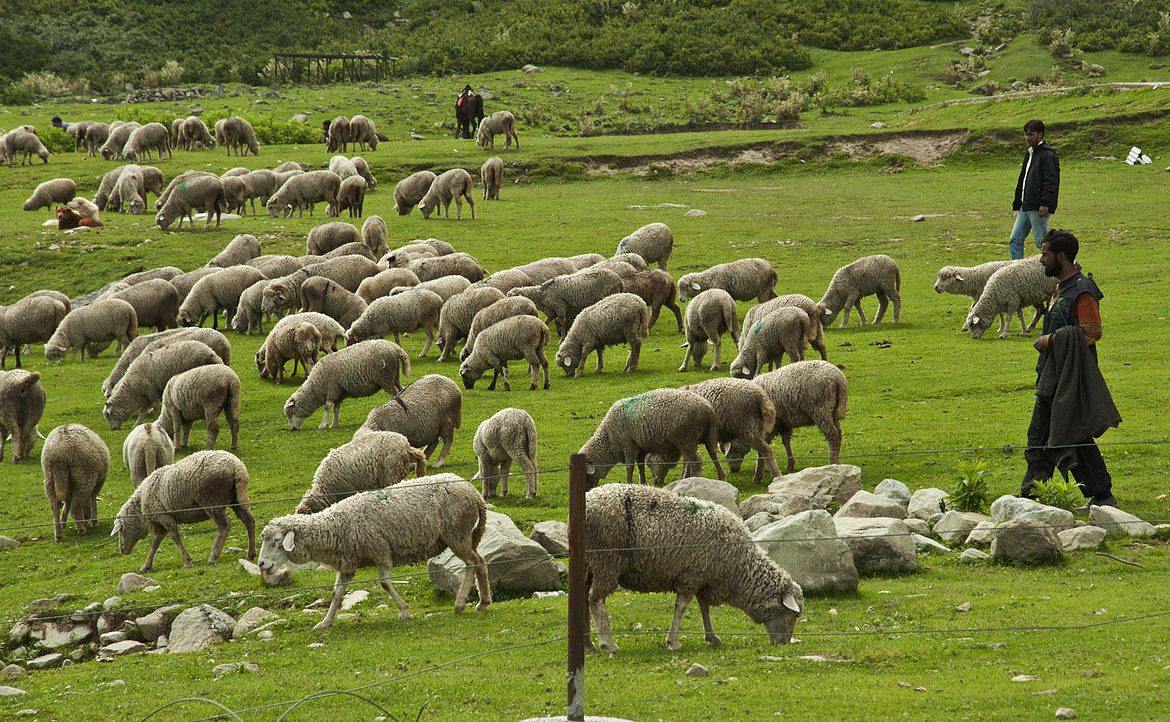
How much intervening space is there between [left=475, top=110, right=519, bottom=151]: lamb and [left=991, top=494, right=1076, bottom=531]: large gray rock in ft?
128

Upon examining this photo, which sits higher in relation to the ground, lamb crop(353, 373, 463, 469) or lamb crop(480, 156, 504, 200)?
lamb crop(480, 156, 504, 200)

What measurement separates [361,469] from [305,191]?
2660 cm

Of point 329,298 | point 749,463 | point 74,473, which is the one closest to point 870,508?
point 749,463

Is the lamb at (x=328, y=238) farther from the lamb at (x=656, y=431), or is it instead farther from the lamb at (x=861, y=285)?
the lamb at (x=656, y=431)

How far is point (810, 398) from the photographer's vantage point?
15227 mm

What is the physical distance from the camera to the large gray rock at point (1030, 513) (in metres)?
11.7

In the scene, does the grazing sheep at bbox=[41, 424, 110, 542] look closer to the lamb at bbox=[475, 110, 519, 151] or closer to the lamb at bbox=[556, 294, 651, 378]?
the lamb at bbox=[556, 294, 651, 378]

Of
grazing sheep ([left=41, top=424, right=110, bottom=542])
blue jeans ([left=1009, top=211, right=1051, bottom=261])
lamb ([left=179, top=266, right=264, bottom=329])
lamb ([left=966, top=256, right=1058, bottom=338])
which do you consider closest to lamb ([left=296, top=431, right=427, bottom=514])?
grazing sheep ([left=41, top=424, right=110, bottom=542])

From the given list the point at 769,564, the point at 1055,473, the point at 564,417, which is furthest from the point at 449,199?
the point at 769,564

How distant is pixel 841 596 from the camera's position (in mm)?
10805

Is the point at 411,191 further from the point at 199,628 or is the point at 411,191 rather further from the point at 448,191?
the point at 199,628

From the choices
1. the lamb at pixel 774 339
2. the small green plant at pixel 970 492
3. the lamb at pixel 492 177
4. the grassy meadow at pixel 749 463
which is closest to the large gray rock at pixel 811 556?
the grassy meadow at pixel 749 463

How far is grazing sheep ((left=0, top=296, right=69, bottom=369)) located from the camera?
86.0 ft

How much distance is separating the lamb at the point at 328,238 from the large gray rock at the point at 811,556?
75.6 feet
